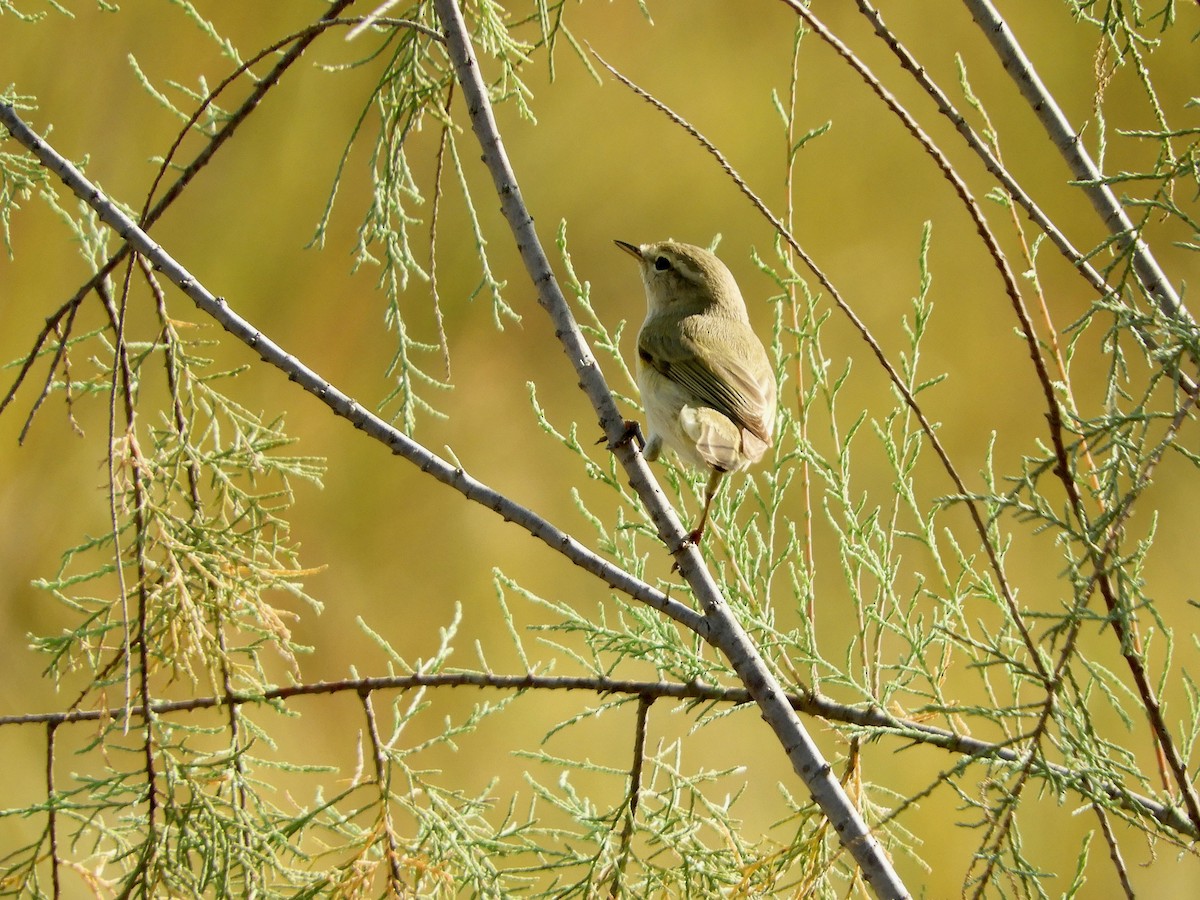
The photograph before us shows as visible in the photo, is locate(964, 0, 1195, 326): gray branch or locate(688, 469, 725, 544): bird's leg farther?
locate(688, 469, 725, 544): bird's leg

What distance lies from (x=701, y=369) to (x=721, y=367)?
0.06m

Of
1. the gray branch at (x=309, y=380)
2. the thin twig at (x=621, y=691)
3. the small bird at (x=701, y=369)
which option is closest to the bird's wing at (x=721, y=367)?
the small bird at (x=701, y=369)

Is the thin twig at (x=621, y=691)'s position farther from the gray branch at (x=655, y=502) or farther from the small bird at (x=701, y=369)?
the small bird at (x=701, y=369)

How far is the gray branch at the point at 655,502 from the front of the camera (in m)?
1.36

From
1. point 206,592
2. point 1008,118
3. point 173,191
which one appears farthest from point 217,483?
point 1008,118

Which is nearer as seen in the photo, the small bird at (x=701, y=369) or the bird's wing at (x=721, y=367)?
the small bird at (x=701, y=369)

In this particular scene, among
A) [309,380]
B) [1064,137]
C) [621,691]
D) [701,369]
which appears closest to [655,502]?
[621,691]

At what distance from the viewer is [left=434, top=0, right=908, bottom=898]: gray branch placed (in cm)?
136

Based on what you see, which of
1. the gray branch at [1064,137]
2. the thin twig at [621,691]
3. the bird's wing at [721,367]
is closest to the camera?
the gray branch at [1064,137]

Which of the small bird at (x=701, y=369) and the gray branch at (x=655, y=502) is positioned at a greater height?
the small bird at (x=701, y=369)

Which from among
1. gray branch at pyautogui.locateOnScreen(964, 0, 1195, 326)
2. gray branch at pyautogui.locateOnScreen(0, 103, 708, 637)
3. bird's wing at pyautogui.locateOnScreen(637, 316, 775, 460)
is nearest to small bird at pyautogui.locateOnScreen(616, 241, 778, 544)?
bird's wing at pyautogui.locateOnScreen(637, 316, 775, 460)

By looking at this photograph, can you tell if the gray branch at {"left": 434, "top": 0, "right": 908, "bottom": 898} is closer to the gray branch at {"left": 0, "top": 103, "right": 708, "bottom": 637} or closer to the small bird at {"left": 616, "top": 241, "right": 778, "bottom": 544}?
the gray branch at {"left": 0, "top": 103, "right": 708, "bottom": 637}

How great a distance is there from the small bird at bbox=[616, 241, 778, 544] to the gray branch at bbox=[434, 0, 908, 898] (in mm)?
335

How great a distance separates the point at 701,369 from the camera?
248 cm
